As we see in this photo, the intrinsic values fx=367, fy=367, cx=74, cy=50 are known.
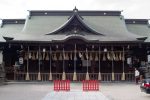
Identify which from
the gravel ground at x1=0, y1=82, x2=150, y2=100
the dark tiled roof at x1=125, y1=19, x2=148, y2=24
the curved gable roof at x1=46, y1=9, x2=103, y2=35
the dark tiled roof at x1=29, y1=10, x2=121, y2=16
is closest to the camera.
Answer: the gravel ground at x1=0, y1=82, x2=150, y2=100

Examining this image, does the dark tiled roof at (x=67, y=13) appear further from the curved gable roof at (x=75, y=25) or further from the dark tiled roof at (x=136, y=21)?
the curved gable roof at (x=75, y=25)

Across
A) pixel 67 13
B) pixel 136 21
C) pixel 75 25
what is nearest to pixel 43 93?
pixel 75 25

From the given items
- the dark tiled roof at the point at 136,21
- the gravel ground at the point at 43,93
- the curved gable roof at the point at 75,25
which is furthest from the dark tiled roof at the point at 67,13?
the gravel ground at the point at 43,93

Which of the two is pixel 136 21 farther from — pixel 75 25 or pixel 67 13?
pixel 75 25

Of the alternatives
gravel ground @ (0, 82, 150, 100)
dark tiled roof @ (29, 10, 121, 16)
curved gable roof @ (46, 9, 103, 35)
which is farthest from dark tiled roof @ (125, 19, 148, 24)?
gravel ground @ (0, 82, 150, 100)

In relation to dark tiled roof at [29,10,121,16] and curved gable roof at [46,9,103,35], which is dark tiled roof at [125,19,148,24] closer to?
dark tiled roof at [29,10,121,16]

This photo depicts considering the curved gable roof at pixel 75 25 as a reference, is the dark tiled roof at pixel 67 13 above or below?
above

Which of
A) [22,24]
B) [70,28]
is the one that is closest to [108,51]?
[70,28]

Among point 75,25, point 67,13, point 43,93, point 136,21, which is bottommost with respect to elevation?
point 43,93

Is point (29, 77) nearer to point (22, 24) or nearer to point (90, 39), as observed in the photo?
point (90, 39)

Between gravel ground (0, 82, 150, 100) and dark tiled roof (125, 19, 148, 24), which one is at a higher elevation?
dark tiled roof (125, 19, 148, 24)

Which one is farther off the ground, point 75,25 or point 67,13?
point 67,13

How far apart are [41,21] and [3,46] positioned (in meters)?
6.75

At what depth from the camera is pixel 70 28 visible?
38.5 meters
